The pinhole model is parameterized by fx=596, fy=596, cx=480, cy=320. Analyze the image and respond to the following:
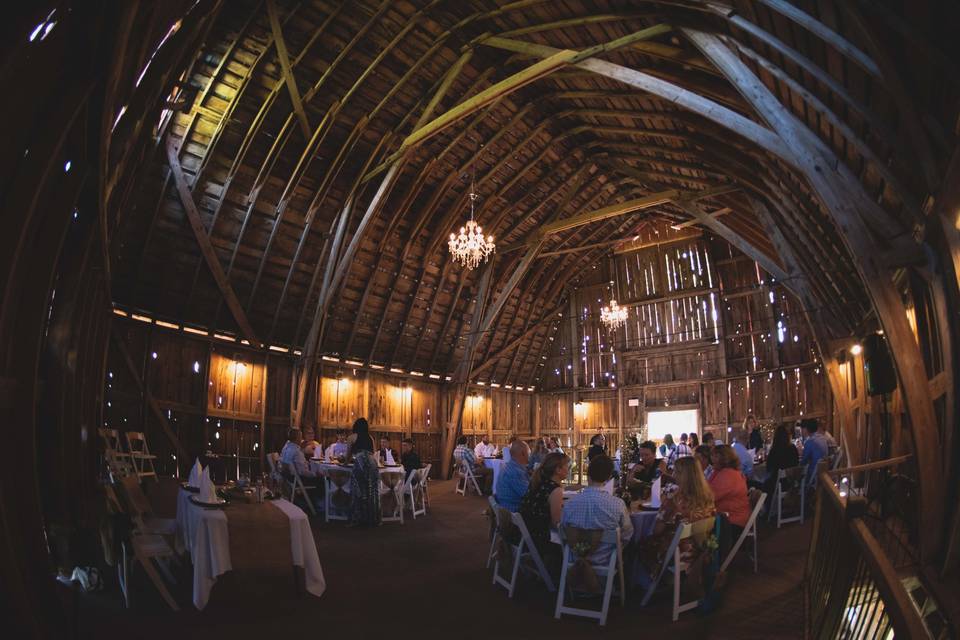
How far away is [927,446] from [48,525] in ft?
23.7

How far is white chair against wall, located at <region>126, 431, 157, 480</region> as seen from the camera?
9188 millimetres

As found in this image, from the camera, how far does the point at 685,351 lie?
1809 cm

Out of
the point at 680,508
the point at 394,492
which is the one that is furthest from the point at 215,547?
the point at 394,492

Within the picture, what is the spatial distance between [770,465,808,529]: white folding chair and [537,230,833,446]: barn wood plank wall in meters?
6.68

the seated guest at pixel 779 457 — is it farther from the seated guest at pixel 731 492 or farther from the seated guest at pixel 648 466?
the seated guest at pixel 731 492

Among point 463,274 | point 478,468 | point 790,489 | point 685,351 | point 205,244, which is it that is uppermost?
point 463,274

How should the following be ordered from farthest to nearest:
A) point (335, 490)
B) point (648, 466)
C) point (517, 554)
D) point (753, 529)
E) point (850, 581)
Answer: point (335, 490) → point (648, 466) → point (753, 529) → point (517, 554) → point (850, 581)

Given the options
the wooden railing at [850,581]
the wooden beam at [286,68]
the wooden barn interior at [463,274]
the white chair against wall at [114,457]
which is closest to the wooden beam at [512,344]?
the wooden barn interior at [463,274]

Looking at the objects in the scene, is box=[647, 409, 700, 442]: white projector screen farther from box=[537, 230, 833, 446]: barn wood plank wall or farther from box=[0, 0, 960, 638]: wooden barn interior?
box=[537, 230, 833, 446]: barn wood plank wall

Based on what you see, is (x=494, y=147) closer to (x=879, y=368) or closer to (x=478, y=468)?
(x=478, y=468)

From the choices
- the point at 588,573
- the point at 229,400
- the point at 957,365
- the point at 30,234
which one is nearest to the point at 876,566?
the point at 588,573

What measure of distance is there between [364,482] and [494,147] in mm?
8270

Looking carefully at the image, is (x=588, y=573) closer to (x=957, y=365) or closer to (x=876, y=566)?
(x=876, y=566)

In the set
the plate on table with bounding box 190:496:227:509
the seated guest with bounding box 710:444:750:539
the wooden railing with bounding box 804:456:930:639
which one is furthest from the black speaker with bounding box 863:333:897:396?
the plate on table with bounding box 190:496:227:509
